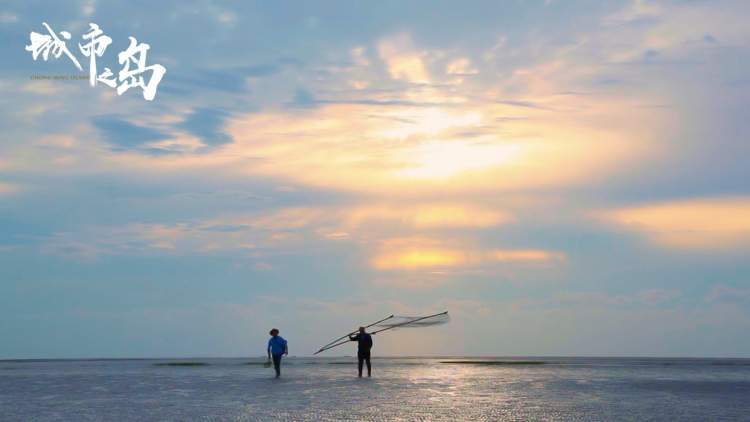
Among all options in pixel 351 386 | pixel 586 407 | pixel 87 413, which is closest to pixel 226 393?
pixel 351 386

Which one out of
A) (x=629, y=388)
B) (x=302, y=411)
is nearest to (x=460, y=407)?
(x=302, y=411)

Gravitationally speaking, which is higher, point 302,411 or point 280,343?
point 280,343

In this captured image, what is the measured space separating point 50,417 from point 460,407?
31.6ft

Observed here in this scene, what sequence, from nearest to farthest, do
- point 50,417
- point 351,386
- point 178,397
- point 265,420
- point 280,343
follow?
point 265,420
point 50,417
point 178,397
point 351,386
point 280,343

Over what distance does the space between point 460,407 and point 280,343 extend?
593 inches

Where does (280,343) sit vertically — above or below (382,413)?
above

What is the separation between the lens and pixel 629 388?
30.4 m

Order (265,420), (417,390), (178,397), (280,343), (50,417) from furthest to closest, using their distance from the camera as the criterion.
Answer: (280,343) < (417,390) < (178,397) < (50,417) < (265,420)

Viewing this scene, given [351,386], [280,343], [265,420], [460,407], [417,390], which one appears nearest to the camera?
[265,420]

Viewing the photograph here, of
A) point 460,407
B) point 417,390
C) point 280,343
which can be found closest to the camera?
point 460,407

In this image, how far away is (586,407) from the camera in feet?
69.2

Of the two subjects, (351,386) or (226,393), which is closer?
(226,393)

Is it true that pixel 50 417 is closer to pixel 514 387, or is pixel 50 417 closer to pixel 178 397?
pixel 178 397

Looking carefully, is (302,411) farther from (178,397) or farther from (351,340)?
(351,340)
